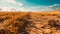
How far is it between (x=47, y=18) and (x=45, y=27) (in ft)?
0.82

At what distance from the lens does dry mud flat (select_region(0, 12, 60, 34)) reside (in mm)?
4512

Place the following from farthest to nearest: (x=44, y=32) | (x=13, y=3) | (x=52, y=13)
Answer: (x=13, y=3)
(x=52, y=13)
(x=44, y=32)

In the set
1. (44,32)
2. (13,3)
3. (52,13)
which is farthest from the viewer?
(13,3)

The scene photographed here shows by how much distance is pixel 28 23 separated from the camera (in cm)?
470

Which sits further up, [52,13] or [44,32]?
[52,13]

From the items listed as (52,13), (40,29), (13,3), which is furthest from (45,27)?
(13,3)

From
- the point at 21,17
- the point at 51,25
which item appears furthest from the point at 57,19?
the point at 21,17

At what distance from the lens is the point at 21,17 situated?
184 inches

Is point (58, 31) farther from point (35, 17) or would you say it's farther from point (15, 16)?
point (15, 16)

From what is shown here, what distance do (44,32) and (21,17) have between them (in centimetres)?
66

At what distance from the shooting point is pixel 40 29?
457cm

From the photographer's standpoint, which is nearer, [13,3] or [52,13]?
[52,13]

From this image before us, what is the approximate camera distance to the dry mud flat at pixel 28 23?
14.8ft

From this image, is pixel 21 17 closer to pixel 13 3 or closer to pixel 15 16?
pixel 15 16
